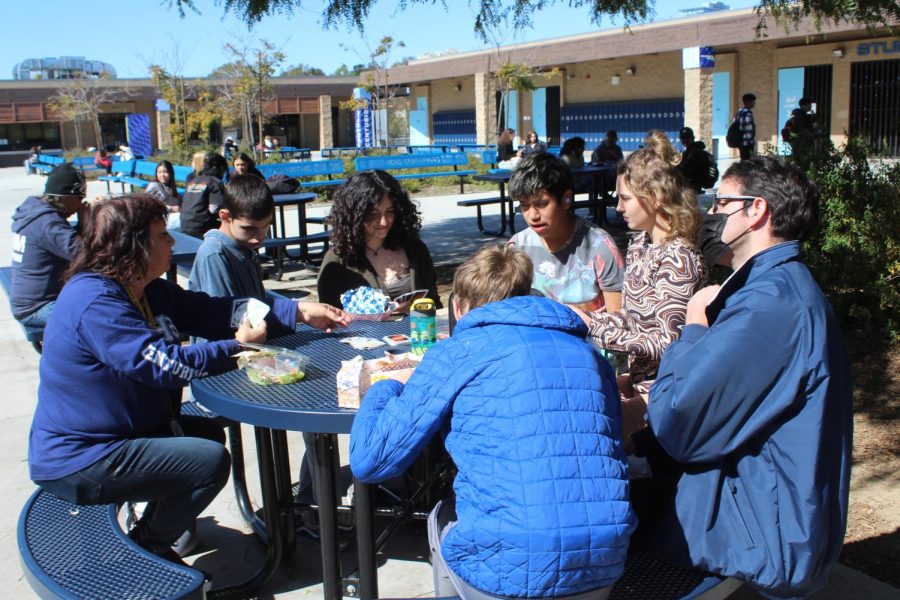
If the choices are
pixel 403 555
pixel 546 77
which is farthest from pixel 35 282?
pixel 546 77

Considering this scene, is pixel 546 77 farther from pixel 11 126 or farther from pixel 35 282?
pixel 11 126

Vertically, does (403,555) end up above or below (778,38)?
below

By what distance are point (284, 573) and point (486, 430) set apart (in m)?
1.88

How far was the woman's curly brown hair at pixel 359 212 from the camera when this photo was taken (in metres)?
4.07

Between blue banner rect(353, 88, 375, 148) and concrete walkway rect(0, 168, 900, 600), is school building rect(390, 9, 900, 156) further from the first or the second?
concrete walkway rect(0, 168, 900, 600)

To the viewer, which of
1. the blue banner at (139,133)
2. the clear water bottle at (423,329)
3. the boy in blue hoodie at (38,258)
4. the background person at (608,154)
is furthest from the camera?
the blue banner at (139,133)

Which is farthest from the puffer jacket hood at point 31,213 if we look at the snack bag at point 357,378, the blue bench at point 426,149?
the blue bench at point 426,149

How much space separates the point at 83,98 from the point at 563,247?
44572 millimetres

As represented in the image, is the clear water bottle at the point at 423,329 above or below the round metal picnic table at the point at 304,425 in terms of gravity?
above

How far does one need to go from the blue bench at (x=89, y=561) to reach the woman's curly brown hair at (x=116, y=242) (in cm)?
83

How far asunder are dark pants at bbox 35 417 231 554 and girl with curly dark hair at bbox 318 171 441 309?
136 cm

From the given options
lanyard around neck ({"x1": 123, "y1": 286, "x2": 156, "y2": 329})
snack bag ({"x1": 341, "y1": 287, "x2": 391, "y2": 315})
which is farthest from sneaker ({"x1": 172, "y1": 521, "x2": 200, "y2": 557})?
snack bag ({"x1": 341, "y1": 287, "x2": 391, "y2": 315})

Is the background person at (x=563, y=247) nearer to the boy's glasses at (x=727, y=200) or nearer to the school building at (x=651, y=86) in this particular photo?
the boy's glasses at (x=727, y=200)

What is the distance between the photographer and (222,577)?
3475 mm
